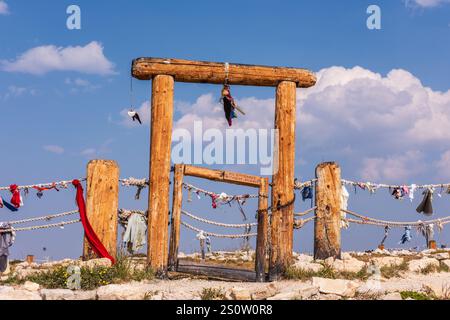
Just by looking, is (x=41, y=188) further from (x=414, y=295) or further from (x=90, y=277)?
(x=414, y=295)

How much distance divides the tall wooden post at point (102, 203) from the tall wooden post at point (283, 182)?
3.02m

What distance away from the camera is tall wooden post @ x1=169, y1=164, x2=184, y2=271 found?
43.7ft

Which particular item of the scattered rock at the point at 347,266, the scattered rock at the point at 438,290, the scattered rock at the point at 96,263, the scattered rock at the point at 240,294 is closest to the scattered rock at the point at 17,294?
the scattered rock at the point at 96,263

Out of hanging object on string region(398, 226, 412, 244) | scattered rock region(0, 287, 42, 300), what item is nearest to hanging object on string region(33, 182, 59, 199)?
scattered rock region(0, 287, 42, 300)

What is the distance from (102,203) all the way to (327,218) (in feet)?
15.5

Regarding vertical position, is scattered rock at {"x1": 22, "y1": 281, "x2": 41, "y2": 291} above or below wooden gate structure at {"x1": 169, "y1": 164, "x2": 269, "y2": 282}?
below

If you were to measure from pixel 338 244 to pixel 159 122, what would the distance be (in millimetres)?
4682

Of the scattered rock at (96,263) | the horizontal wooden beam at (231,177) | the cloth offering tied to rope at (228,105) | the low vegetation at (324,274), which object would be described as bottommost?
the low vegetation at (324,274)

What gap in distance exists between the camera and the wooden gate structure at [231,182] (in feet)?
41.3

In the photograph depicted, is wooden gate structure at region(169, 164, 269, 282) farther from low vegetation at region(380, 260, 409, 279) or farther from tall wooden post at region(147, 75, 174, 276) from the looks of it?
low vegetation at region(380, 260, 409, 279)

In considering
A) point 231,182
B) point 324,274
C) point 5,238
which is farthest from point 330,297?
point 5,238

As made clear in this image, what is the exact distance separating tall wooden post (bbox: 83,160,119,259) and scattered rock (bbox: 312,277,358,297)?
3.98 meters

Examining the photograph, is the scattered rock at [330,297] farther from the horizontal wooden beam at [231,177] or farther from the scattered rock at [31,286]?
the scattered rock at [31,286]

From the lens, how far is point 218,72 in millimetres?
12219
